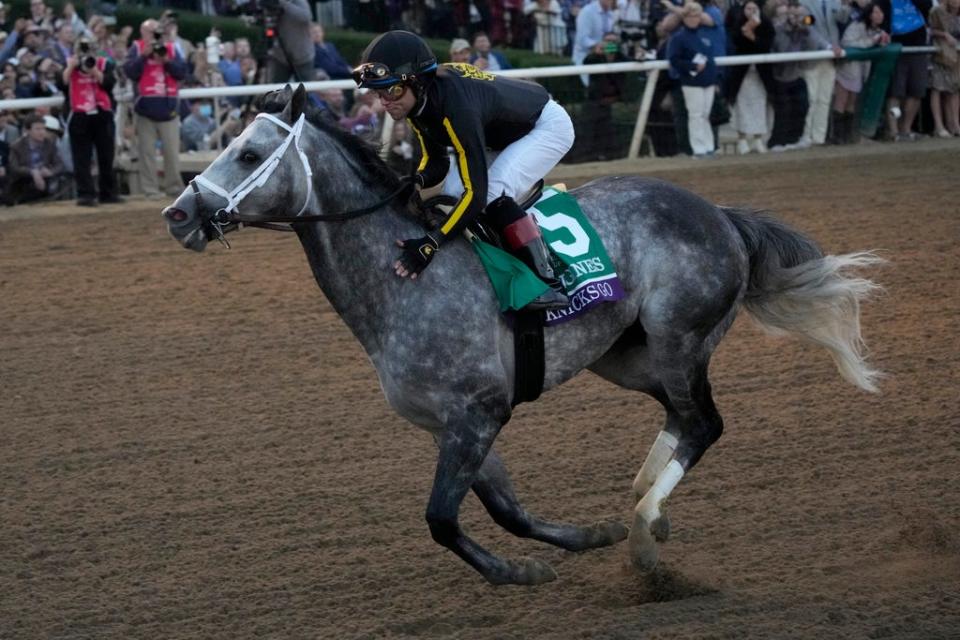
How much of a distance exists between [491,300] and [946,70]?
1351 centimetres

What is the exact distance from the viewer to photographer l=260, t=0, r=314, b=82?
1497cm

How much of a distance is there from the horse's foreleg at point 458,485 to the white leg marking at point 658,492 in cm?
68

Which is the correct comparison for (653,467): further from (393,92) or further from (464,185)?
(393,92)

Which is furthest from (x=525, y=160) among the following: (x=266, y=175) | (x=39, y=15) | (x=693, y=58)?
(x=39, y=15)

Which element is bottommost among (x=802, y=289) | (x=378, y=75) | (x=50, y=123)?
(x=50, y=123)

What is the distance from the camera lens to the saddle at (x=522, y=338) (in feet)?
17.7

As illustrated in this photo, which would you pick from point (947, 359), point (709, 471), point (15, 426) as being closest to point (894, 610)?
point (709, 471)

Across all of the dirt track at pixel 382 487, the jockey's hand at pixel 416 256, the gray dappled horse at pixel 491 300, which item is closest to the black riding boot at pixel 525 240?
the gray dappled horse at pixel 491 300

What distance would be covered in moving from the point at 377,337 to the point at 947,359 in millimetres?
4169

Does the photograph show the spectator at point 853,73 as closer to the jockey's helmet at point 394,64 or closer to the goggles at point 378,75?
the jockey's helmet at point 394,64

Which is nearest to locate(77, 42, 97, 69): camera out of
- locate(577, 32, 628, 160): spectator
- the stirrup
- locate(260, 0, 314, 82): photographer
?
locate(260, 0, 314, 82): photographer

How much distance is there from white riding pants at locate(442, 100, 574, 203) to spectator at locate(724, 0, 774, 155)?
11354 millimetres

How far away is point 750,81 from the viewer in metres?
16.6

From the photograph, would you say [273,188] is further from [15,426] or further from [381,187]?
[15,426]
